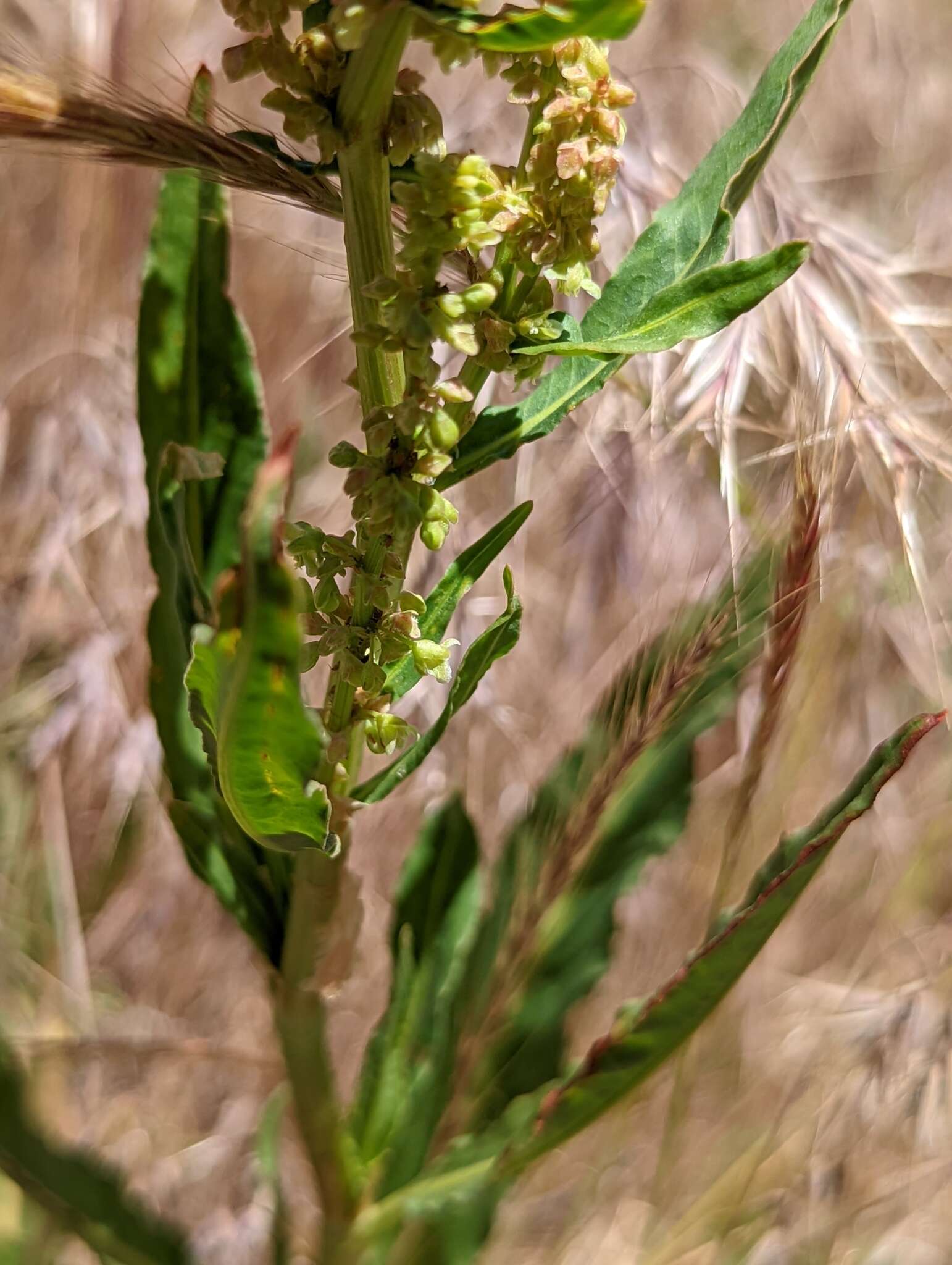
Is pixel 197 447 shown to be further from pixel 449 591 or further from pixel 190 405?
pixel 449 591

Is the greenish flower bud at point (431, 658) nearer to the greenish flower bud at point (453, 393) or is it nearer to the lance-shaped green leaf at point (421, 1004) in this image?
the greenish flower bud at point (453, 393)

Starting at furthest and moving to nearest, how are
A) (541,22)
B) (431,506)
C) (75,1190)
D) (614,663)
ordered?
1. (614,663)
2. (75,1190)
3. (431,506)
4. (541,22)

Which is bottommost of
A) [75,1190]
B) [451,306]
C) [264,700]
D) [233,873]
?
[75,1190]

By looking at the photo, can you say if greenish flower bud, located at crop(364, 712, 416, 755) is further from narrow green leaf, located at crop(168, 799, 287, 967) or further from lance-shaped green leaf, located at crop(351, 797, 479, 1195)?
lance-shaped green leaf, located at crop(351, 797, 479, 1195)

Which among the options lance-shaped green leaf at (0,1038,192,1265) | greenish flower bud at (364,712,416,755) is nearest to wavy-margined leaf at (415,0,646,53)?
greenish flower bud at (364,712,416,755)

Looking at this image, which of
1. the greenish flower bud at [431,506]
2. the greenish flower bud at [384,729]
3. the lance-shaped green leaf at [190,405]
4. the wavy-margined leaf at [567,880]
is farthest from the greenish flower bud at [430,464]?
the wavy-margined leaf at [567,880]

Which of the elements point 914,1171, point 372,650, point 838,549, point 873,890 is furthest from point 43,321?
point 914,1171

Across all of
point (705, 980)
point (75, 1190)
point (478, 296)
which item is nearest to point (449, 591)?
point (478, 296)

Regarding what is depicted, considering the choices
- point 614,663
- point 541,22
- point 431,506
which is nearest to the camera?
point 541,22
